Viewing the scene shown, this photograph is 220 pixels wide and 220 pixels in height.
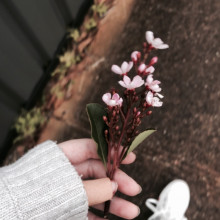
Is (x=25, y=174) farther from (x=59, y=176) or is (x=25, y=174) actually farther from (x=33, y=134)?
(x=33, y=134)

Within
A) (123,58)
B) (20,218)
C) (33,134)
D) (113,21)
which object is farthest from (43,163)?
(113,21)

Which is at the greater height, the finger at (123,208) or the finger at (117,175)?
the finger at (117,175)

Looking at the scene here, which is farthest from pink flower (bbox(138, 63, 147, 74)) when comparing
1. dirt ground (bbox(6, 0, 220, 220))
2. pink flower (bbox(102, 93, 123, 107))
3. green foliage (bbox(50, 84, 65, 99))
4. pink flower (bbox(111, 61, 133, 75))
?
green foliage (bbox(50, 84, 65, 99))

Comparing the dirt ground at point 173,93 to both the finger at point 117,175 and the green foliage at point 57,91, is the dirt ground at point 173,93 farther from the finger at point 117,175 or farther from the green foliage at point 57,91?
the finger at point 117,175

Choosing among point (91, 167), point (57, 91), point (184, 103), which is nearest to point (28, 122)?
point (57, 91)

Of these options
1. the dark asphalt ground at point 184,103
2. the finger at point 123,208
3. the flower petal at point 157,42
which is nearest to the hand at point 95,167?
the finger at point 123,208

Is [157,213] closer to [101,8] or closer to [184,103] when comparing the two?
[184,103]

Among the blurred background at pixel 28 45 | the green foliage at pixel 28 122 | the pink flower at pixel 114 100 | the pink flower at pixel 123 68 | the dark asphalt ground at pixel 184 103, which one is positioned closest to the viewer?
the pink flower at pixel 114 100
